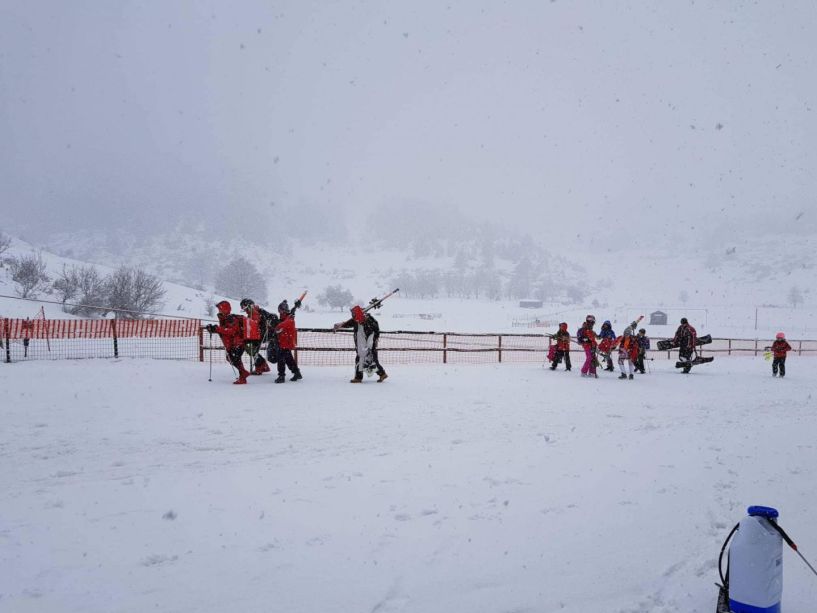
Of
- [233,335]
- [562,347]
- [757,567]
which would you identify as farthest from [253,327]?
[757,567]

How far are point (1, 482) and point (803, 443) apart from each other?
10.1m

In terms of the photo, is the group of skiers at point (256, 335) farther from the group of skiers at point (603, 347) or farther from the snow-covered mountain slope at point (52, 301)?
the snow-covered mountain slope at point (52, 301)

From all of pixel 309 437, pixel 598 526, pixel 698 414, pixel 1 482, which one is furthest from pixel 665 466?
pixel 1 482

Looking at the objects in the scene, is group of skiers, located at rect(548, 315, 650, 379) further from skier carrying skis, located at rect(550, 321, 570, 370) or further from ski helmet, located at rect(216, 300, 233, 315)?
ski helmet, located at rect(216, 300, 233, 315)

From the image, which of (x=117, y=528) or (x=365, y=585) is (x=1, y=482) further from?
(x=365, y=585)

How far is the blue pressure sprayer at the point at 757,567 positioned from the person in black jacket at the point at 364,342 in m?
8.82

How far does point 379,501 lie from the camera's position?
4734 mm

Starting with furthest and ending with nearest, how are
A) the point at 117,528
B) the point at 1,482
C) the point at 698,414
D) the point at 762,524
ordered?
the point at 698,414
the point at 1,482
the point at 117,528
the point at 762,524

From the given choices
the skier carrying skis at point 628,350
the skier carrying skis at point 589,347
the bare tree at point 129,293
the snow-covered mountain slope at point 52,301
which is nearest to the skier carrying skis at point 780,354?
the skier carrying skis at point 628,350

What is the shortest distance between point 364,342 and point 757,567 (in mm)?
9190

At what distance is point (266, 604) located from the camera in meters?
3.16

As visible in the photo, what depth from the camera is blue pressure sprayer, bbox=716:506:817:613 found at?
300cm

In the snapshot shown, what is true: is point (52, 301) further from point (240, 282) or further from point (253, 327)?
point (240, 282)

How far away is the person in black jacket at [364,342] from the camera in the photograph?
37.7 feet
